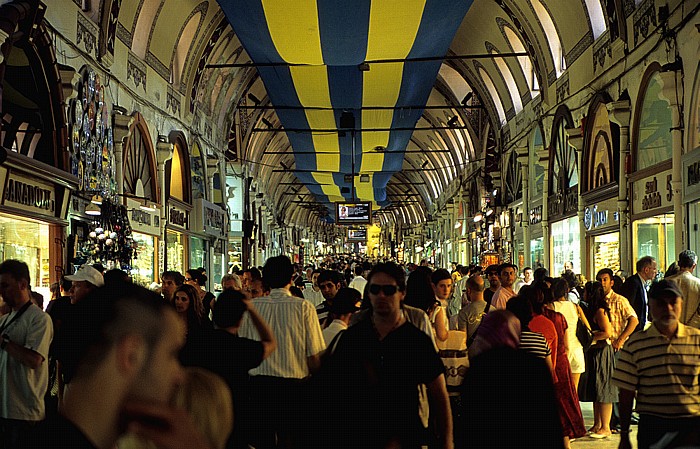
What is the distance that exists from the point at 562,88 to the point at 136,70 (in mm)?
8147

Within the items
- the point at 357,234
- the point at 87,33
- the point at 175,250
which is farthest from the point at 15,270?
the point at 357,234

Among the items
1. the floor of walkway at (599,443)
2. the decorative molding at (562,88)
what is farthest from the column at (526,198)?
the floor of walkway at (599,443)

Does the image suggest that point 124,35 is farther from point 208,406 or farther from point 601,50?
point 208,406

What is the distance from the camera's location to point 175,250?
67.1ft

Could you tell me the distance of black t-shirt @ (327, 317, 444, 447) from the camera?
3480 mm

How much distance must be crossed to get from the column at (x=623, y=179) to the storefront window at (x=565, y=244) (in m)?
3.20

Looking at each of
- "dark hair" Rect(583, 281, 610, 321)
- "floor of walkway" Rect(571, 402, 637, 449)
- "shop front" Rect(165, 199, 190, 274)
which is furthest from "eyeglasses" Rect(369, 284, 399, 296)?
"shop front" Rect(165, 199, 190, 274)

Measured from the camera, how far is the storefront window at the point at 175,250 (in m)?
19.6

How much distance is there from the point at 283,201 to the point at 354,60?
3926 centimetres

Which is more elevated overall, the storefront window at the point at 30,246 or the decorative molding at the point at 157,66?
the decorative molding at the point at 157,66

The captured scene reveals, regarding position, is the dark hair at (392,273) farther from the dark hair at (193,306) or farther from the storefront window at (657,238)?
the storefront window at (657,238)

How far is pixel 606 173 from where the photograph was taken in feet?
49.2

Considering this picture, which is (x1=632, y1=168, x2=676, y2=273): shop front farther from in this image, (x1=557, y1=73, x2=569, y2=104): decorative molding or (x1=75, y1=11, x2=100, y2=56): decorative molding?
(x1=75, y1=11, x2=100, y2=56): decorative molding

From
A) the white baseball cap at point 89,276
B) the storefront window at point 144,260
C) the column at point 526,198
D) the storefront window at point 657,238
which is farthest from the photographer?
the column at point 526,198
